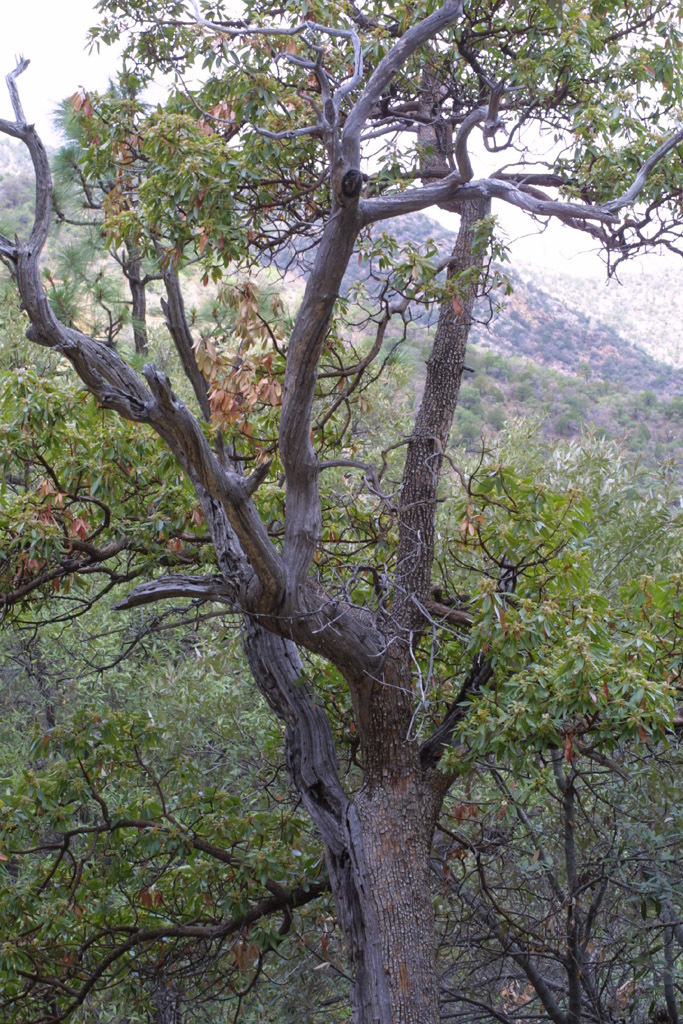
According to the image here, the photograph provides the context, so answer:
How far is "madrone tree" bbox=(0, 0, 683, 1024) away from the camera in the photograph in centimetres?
311

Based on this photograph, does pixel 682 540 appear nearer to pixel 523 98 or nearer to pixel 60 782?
pixel 523 98

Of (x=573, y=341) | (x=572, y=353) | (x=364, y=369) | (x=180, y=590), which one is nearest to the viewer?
(x=180, y=590)

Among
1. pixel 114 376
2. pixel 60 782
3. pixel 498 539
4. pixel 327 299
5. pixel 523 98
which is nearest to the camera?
pixel 327 299

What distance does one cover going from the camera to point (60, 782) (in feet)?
14.8

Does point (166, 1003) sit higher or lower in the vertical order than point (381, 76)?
lower

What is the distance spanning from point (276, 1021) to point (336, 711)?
2.59 meters

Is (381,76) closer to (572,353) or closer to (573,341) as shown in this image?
(572,353)

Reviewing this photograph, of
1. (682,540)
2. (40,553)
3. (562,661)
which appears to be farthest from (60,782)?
(682,540)

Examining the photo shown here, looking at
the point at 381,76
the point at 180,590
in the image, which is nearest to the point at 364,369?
the point at 180,590

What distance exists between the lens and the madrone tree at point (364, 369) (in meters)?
3.11

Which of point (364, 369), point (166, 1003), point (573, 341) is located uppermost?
point (573, 341)

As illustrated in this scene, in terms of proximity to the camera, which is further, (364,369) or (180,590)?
(364,369)

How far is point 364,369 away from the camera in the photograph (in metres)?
4.46

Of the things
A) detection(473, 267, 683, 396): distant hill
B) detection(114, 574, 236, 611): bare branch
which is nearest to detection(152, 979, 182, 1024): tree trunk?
detection(114, 574, 236, 611): bare branch
